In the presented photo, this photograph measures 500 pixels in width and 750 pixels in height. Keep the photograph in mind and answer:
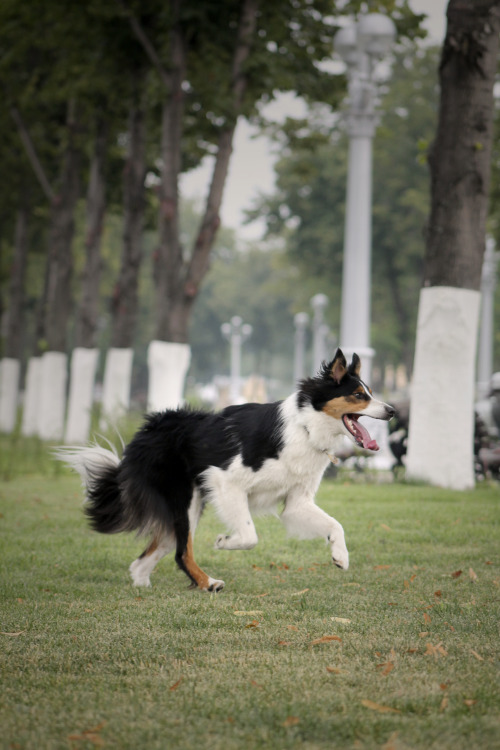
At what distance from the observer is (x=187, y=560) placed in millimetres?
6133

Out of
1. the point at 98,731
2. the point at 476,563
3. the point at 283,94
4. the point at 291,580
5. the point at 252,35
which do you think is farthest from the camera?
the point at 283,94

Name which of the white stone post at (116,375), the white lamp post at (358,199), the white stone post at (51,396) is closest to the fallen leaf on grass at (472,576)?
the white lamp post at (358,199)

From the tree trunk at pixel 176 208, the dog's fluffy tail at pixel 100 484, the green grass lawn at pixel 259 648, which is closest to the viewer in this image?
the green grass lawn at pixel 259 648

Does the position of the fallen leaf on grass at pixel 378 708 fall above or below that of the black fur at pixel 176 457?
below

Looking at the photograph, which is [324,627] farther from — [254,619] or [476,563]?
[476,563]

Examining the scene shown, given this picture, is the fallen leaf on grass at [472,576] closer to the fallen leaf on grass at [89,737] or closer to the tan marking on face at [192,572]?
the tan marking on face at [192,572]

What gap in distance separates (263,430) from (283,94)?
45.6ft

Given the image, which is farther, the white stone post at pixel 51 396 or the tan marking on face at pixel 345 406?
the white stone post at pixel 51 396

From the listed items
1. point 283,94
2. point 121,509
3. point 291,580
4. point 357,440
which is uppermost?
point 283,94

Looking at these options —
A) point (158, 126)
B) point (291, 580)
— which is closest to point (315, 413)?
point (291, 580)

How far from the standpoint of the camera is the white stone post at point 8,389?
3105 centimetres

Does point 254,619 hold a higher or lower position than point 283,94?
lower

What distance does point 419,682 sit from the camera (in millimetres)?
4047

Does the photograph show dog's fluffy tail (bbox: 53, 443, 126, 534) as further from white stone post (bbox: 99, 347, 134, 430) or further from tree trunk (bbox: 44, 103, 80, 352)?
tree trunk (bbox: 44, 103, 80, 352)
